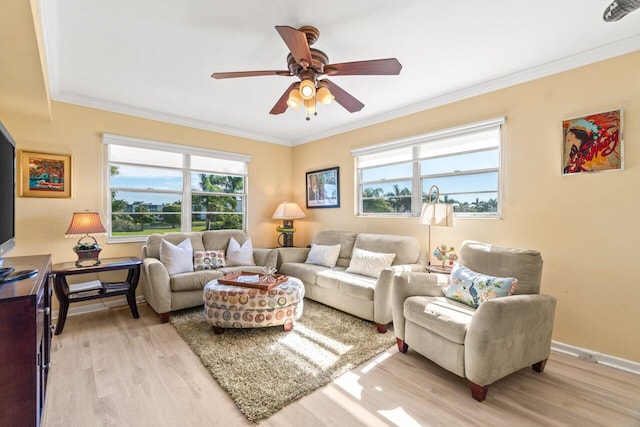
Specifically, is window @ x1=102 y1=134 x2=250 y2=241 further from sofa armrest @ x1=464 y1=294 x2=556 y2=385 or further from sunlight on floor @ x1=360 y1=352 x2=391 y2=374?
sofa armrest @ x1=464 y1=294 x2=556 y2=385

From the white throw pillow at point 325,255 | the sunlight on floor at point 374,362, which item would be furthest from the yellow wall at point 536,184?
the sunlight on floor at point 374,362

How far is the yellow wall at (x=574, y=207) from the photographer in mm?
2285

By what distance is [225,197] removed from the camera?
4738mm

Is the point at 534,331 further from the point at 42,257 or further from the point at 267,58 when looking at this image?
the point at 42,257

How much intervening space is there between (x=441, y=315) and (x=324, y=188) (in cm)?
310

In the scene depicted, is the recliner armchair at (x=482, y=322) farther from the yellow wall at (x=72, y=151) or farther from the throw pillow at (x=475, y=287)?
the yellow wall at (x=72, y=151)

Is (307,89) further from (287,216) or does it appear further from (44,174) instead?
(44,174)

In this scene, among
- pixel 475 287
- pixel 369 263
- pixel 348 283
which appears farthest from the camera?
pixel 369 263

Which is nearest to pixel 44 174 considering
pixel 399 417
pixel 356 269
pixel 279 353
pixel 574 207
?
pixel 279 353

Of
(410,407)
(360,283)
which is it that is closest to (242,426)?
(410,407)

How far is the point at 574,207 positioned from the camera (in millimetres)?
2521

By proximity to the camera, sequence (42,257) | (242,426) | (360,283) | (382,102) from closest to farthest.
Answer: (242,426) < (42,257) < (360,283) < (382,102)

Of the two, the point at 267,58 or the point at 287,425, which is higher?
the point at 267,58

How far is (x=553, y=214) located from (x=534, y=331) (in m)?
1.18
